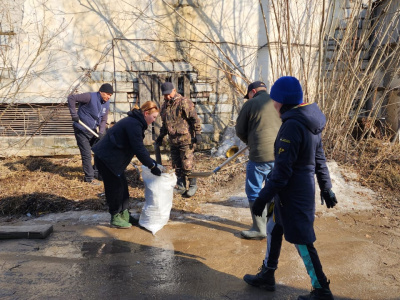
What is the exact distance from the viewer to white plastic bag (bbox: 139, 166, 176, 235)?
4.05 metres

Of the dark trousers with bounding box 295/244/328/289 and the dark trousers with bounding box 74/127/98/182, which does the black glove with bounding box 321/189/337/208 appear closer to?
the dark trousers with bounding box 295/244/328/289

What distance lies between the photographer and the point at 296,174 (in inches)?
99.0

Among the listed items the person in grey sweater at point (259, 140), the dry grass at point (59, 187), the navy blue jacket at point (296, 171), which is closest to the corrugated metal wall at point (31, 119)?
the dry grass at point (59, 187)

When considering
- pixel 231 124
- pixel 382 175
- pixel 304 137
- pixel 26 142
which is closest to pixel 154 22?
pixel 231 124

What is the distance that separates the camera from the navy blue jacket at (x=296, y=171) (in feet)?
7.97

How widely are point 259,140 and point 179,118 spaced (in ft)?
6.06

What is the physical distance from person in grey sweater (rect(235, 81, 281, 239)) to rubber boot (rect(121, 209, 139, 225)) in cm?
137

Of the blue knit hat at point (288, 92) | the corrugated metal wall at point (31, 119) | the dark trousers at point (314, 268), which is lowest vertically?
the dark trousers at point (314, 268)

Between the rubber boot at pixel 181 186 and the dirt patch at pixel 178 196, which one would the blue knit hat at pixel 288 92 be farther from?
the rubber boot at pixel 181 186

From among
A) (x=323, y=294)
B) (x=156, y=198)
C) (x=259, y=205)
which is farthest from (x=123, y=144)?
(x=323, y=294)

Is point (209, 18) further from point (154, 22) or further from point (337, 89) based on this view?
point (337, 89)

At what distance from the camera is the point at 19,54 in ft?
23.4

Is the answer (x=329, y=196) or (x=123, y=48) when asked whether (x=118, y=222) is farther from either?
(x=123, y=48)

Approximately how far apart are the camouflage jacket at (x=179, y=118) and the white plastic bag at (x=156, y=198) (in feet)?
4.06
